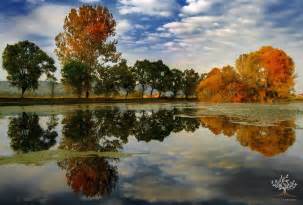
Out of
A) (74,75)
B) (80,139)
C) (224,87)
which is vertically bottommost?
(80,139)

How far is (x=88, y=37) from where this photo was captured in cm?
7075

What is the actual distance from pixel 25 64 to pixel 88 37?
1215 cm

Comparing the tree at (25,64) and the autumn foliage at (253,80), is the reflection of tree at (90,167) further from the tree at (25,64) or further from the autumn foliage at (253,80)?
the tree at (25,64)

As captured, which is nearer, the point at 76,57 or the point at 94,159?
the point at 94,159

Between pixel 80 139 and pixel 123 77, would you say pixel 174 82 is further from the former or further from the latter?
pixel 80 139

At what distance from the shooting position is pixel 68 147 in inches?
569

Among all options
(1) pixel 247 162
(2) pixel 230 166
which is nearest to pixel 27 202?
(2) pixel 230 166

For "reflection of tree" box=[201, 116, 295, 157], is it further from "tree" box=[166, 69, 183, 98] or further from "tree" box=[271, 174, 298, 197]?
"tree" box=[166, 69, 183, 98]

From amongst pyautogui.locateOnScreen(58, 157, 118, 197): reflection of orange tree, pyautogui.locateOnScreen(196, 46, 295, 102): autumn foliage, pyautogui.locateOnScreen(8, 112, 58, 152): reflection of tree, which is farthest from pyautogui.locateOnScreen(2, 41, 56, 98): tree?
pyautogui.locateOnScreen(58, 157, 118, 197): reflection of orange tree

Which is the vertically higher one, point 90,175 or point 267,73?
point 267,73

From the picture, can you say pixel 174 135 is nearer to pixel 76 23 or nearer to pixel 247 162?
pixel 247 162

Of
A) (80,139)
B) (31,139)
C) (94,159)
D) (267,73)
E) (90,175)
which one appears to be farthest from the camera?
(267,73)

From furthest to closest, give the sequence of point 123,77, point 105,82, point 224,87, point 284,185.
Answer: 1. point 123,77
2. point 105,82
3. point 224,87
4. point 284,185

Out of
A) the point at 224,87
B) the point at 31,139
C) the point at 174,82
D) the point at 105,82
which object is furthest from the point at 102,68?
the point at 31,139
